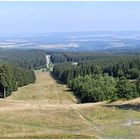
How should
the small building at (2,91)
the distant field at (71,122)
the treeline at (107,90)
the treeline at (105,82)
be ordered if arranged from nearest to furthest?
the distant field at (71,122) → the treeline at (107,90) → the treeline at (105,82) → the small building at (2,91)

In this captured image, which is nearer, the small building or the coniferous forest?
the coniferous forest

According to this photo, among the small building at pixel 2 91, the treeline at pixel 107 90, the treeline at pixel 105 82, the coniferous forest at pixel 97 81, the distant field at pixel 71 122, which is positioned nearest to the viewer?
the distant field at pixel 71 122

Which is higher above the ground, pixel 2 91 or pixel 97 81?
pixel 97 81

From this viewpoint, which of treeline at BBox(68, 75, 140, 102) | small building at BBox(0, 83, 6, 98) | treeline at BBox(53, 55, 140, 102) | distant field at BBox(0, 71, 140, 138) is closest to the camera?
distant field at BBox(0, 71, 140, 138)

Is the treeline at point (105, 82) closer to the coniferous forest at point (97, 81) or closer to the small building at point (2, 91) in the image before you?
the coniferous forest at point (97, 81)

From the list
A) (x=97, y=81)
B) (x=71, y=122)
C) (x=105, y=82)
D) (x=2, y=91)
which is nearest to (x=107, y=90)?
(x=105, y=82)

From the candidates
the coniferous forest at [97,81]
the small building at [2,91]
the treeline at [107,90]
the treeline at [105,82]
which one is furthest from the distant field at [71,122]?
the small building at [2,91]

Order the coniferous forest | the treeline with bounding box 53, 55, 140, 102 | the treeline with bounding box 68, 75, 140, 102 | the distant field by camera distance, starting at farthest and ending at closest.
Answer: the coniferous forest
the treeline with bounding box 53, 55, 140, 102
the treeline with bounding box 68, 75, 140, 102
the distant field

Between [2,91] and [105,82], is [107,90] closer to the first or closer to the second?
[105,82]

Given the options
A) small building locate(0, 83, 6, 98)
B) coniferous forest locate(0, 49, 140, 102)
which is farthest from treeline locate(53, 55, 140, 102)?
small building locate(0, 83, 6, 98)

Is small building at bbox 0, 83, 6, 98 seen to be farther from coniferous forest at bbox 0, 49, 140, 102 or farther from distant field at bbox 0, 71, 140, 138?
distant field at bbox 0, 71, 140, 138

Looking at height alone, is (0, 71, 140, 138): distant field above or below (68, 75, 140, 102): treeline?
above

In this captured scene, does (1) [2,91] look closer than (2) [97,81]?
Yes
